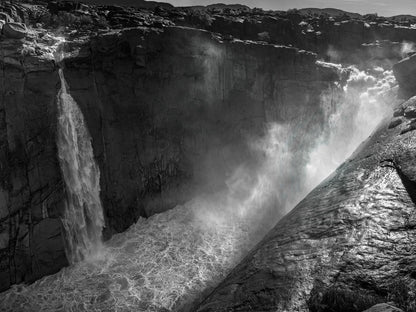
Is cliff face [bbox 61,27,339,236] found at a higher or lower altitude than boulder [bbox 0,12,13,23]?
lower

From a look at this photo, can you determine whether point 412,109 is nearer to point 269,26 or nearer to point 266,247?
point 266,247

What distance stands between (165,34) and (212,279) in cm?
1623

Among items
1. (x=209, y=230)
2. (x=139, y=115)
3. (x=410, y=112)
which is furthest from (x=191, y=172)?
(x=410, y=112)

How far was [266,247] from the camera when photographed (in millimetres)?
15844

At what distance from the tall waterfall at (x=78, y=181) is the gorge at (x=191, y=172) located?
0.09 meters

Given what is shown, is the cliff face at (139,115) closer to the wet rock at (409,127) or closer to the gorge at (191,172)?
the gorge at (191,172)

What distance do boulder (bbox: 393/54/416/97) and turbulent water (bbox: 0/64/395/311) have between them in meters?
1.88

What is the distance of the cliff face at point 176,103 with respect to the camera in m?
24.5

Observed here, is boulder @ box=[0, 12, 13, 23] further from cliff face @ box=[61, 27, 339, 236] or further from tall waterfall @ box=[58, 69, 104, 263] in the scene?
tall waterfall @ box=[58, 69, 104, 263]

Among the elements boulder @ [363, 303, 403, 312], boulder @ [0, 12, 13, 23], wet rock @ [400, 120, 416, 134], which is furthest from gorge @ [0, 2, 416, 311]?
boulder @ [0, 12, 13, 23]

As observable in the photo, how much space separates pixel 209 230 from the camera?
84.7 feet

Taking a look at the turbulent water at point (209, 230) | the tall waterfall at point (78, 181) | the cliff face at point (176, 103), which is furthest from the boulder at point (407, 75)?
the tall waterfall at point (78, 181)

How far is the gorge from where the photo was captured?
13.8 meters

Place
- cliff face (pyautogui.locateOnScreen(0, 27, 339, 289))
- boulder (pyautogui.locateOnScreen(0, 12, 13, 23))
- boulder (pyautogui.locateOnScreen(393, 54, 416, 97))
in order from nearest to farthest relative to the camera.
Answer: cliff face (pyautogui.locateOnScreen(0, 27, 339, 289))
boulder (pyautogui.locateOnScreen(0, 12, 13, 23))
boulder (pyautogui.locateOnScreen(393, 54, 416, 97))
